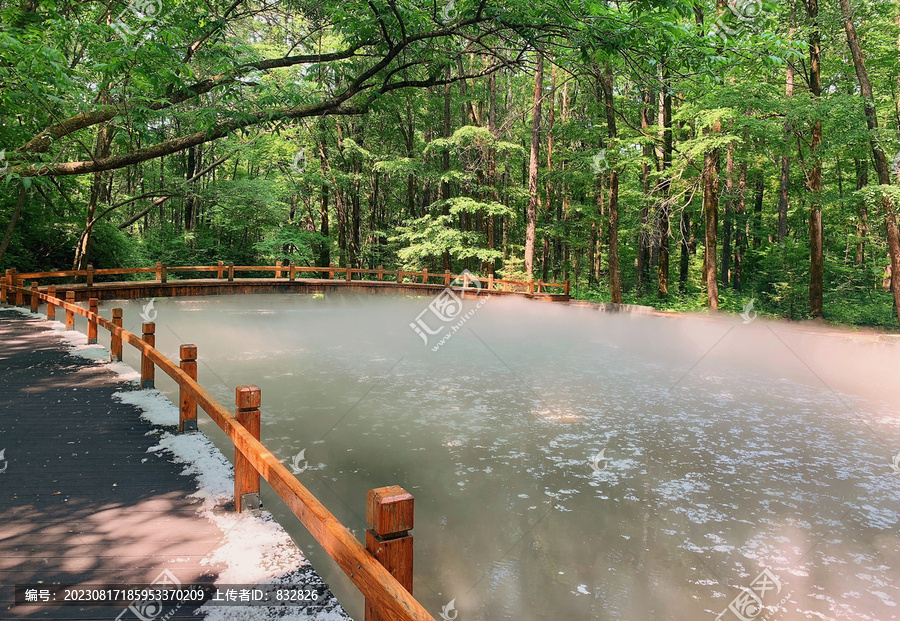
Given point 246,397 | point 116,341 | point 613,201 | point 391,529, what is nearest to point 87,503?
point 246,397

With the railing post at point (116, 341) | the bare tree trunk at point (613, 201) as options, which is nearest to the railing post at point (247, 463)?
the railing post at point (116, 341)

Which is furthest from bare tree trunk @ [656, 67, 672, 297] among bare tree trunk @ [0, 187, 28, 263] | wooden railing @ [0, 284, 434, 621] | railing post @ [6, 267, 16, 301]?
bare tree trunk @ [0, 187, 28, 263]

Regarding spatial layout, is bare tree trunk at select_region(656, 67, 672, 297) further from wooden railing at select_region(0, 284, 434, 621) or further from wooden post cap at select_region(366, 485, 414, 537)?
wooden post cap at select_region(366, 485, 414, 537)

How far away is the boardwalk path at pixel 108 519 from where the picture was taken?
303 centimetres

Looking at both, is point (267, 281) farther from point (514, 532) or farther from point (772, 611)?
point (772, 611)

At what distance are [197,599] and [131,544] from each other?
2.72 feet

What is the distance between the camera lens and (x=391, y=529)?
224 centimetres

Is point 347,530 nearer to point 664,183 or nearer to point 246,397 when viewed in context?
point 246,397

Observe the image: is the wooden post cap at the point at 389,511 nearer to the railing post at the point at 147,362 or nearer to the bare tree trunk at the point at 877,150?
the railing post at the point at 147,362

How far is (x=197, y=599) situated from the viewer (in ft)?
9.36

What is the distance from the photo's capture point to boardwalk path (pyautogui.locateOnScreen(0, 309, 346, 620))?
303 centimetres

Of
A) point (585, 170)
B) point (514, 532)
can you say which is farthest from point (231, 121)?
point (585, 170)

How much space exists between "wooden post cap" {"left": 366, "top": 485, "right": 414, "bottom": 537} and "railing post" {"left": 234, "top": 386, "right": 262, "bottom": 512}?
1848mm

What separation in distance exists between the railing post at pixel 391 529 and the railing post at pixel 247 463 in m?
1.79
